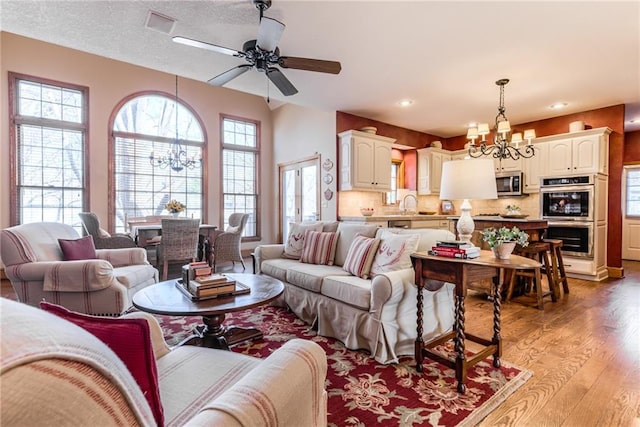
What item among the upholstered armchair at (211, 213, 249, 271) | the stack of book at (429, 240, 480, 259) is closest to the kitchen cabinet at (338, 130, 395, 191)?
the upholstered armchair at (211, 213, 249, 271)

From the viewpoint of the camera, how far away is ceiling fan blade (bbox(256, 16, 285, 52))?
2139 mm

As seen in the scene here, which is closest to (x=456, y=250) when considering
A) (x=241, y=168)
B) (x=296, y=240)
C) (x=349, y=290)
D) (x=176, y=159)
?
(x=349, y=290)

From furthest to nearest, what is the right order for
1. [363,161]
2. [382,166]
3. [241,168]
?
[241,168]
[382,166]
[363,161]

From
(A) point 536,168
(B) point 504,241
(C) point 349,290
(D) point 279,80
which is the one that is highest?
(D) point 279,80

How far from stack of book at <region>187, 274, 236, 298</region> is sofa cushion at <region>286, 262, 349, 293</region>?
81 centimetres

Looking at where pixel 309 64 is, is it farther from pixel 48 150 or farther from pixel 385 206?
pixel 48 150

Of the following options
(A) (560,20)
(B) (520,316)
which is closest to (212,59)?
(A) (560,20)

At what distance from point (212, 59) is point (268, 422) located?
3560 mm

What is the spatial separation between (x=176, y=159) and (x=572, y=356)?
6117 mm

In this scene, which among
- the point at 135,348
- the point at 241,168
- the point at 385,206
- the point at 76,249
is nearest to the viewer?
the point at 135,348

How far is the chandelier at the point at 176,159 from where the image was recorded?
591cm

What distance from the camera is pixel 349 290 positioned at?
8.13ft

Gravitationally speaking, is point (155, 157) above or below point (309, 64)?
below

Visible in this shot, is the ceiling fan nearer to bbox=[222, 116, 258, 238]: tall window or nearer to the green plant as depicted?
the green plant
